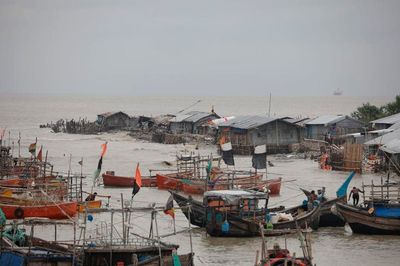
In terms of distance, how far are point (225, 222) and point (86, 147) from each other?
3526 centimetres

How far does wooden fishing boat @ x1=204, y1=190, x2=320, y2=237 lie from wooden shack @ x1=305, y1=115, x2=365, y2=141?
87.7ft

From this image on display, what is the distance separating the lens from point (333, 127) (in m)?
52.1

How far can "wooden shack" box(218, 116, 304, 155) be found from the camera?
162 ft

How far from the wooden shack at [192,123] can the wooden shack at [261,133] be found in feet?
29.8

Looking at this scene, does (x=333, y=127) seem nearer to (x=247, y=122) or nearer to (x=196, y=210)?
(x=247, y=122)

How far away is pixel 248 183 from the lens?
32.3 metres

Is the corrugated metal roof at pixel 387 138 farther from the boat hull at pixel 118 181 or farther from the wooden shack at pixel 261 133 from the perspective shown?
the wooden shack at pixel 261 133

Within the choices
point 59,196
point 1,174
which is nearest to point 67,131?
point 1,174

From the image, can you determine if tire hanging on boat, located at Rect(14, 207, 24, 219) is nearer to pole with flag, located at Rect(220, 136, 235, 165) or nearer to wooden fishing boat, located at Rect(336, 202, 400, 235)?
pole with flag, located at Rect(220, 136, 235, 165)

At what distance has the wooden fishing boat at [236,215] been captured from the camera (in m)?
24.6

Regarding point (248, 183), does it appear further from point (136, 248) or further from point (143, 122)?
point (143, 122)

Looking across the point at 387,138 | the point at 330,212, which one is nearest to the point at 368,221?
the point at 330,212

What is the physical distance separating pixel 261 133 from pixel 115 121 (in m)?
26.3

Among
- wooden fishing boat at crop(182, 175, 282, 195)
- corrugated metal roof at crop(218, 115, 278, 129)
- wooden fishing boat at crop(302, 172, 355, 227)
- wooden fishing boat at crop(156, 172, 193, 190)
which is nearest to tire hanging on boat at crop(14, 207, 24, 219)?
wooden fishing boat at crop(182, 175, 282, 195)
